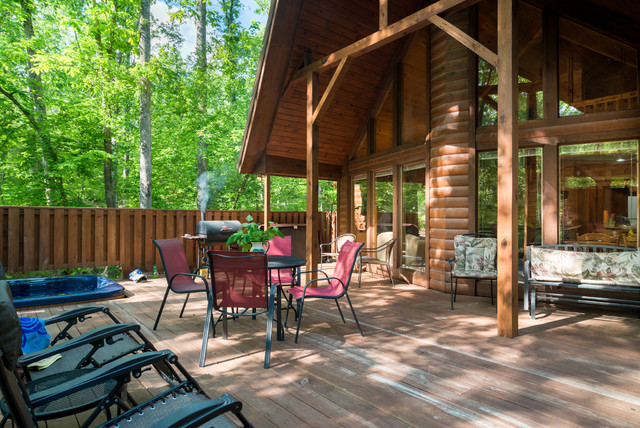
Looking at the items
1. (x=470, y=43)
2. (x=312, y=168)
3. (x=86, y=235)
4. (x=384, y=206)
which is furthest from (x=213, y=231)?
(x=470, y=43)

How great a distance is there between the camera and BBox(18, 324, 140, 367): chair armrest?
1695mm

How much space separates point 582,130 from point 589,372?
3.52 metres

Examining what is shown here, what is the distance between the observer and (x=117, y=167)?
47.0 feet

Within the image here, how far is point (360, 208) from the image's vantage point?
817cm

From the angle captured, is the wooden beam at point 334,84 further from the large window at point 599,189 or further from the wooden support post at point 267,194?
the large window at point 599,189

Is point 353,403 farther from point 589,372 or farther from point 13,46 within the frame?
point 13,46

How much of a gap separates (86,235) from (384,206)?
236 inches

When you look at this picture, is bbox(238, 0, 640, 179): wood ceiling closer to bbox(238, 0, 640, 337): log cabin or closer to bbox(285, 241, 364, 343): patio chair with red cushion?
bbox(238, 0, 640, 337): log cabin

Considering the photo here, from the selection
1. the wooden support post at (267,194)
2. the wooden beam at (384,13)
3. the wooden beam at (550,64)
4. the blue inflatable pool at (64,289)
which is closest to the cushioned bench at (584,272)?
the wooden beam at (550,64)

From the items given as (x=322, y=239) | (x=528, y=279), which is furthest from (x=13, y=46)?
(x=528, y=279)

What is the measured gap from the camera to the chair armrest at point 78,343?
66.7 inches

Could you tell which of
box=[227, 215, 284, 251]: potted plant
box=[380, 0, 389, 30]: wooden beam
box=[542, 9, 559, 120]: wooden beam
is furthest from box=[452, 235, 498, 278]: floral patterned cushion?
box=[380, 0, 389, 30]: wooden beam

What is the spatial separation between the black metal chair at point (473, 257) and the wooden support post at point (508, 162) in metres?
1.30

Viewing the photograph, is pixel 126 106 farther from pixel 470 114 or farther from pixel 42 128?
pixel 470 114
